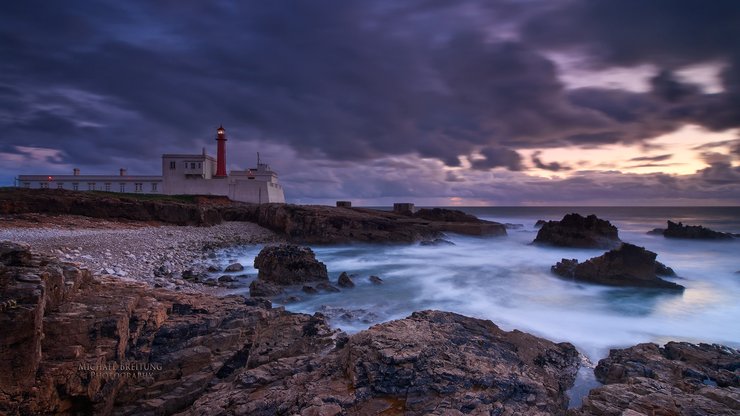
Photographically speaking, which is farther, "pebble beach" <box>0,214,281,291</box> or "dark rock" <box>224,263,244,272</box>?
"dark rock" <box>224,263,244,272</box>

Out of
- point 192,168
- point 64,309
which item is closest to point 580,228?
point 64,309

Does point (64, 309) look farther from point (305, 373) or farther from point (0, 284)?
point (305, 373)

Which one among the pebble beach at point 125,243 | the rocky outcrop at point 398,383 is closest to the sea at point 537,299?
the pebble beach at point 125,243

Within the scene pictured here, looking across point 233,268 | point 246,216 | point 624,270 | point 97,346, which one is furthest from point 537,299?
point 246,216

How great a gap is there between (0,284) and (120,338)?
137 centimetres

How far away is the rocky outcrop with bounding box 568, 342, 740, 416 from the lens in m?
4.04

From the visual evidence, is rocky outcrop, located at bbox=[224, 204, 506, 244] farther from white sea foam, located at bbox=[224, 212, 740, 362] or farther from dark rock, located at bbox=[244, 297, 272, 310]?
dark rock, located at bbox=[244, 297, 272, 310]

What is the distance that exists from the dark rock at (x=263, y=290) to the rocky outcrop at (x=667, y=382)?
25.3ft

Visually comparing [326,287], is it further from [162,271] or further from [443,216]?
[443,216]

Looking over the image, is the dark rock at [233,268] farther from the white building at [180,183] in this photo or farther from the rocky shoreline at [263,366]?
the white building at [180,183]

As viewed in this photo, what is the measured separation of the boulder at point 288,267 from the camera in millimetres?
11953

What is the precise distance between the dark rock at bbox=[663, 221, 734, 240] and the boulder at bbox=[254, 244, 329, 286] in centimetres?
3124

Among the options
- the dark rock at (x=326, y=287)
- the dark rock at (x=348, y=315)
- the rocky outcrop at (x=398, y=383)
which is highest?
the rocky outcrop at (x=398, y=383)

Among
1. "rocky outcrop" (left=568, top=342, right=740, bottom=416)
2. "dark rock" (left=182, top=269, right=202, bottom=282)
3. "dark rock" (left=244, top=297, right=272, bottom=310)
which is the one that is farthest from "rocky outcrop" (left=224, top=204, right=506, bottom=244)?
"rocky outcrop" (left=568, top=342, right=740, bottom=416)
